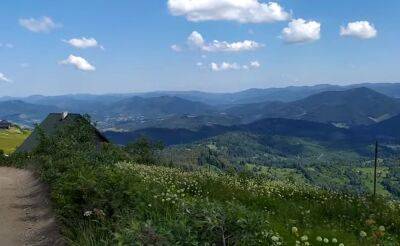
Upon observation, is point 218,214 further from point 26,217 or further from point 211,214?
point 26,217

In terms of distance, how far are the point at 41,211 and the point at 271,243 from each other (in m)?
9.01

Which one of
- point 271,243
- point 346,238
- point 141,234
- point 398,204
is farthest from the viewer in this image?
point 398,204

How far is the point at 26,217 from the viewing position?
13688 mm

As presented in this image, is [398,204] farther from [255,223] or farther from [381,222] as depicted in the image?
[255,223]

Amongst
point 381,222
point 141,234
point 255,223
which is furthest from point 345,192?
point 141,234

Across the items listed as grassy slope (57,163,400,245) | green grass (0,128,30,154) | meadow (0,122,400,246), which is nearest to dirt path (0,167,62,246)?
meadow (0,122,400,246)

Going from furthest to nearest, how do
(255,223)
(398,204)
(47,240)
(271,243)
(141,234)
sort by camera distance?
(398,204), (47,240), (271,243), (255,223), (141,234)

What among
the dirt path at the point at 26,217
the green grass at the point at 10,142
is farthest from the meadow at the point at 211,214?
the green grass at the point at 10,142

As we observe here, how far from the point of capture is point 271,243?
6859 mm

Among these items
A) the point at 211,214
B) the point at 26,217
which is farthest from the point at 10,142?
the point at 211,214

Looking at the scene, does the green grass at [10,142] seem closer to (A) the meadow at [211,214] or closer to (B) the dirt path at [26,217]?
(B) the dirt path at [26,217]

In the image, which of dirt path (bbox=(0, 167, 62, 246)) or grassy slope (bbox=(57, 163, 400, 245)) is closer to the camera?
grassy slope (bbox=(57, 163, 400, 245))

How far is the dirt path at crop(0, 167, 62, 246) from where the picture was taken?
10891mm

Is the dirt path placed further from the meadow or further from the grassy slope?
the grassy slope
